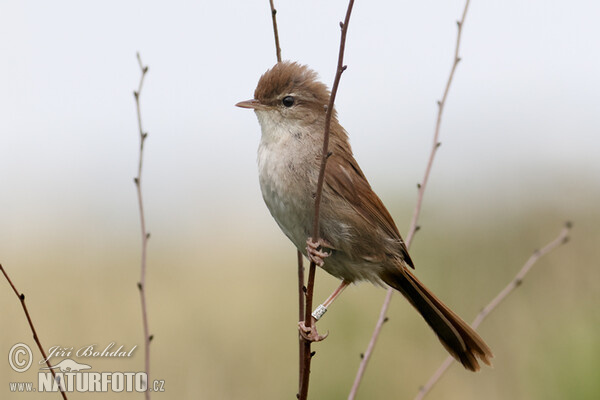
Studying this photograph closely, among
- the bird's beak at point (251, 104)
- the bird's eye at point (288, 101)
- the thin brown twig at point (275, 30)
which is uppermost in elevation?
the thin brown twig at point (275, 30)

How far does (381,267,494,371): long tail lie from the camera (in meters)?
3.88

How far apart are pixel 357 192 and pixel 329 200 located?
0.18m

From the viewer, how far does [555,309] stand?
5.89 meters

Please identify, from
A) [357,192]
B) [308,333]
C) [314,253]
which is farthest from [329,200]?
[308,333]

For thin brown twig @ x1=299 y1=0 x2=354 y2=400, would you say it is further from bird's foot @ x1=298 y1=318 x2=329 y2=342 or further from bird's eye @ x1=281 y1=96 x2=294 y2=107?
bird's eye @ x1=281 y1=96 x2=294 y2=107

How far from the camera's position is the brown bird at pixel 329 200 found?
11.9 ft

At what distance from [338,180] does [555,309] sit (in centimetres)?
290

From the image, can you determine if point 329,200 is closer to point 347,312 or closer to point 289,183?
point 289,183

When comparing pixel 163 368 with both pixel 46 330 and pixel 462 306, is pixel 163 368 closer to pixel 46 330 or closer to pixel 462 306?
pixel 46 330

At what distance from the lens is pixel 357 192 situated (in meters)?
3.79

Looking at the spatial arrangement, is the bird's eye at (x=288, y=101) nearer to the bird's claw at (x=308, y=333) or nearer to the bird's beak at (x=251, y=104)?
the bird's beak at (x=251, y=104)

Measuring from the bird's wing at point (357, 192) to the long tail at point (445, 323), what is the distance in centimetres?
16

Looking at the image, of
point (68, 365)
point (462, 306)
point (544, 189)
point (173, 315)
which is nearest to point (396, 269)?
point (68, 365)

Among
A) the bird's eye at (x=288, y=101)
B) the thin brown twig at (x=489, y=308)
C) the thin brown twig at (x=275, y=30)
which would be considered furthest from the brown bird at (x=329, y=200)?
the thin brown twig at (x=275, y=30)
